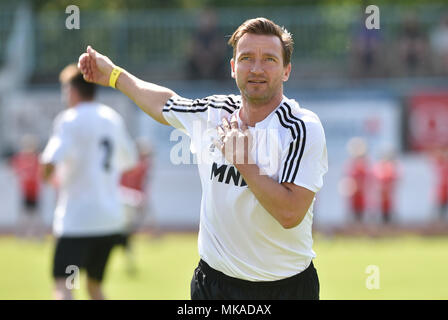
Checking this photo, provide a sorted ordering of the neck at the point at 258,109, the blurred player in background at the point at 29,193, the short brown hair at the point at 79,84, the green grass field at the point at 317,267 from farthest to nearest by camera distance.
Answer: the blurred player in background at the point at 29,193 → the green grass field at the point at 317,267 → the short brown hair at the point at 79,84 → the neck at the point at 258,109

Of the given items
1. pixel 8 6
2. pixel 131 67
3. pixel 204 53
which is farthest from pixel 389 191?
pixel 8 6

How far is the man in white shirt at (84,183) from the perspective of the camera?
6.59m

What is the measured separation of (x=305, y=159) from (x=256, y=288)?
723 millimetres

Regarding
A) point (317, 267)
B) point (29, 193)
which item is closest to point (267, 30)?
point (317, 267)

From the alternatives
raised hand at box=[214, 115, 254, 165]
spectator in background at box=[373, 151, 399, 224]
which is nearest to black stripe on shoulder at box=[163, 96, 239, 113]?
raised hand at box=[214, 115, 254, 165]

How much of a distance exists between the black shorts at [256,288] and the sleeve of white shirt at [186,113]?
75 centimetres

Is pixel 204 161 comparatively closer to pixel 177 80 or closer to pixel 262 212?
pixel 262 212

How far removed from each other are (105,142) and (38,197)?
11.8 meters

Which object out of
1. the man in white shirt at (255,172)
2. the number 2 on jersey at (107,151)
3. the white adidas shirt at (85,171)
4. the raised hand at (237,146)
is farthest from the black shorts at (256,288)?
the number 2 on jersey at (107,151)

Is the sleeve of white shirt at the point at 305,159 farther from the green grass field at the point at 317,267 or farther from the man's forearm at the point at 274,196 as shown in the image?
the green grass field at the point at 317,267

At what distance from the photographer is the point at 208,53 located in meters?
20.3

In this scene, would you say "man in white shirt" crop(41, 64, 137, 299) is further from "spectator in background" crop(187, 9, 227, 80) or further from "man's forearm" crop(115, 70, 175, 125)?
"spectator in background" crop(187, 9, 227, 80)

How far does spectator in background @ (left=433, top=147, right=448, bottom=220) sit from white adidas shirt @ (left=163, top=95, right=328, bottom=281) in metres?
14.6

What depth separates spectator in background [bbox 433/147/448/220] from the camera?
1806 cm
